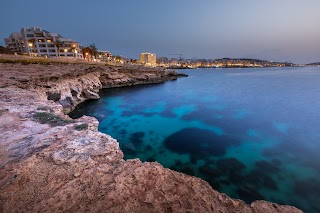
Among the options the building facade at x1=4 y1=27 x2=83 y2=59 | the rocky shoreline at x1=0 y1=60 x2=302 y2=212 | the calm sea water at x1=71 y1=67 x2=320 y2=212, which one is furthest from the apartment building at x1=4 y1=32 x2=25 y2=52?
the rocky shoreline at x1=0 y1=60 x2=302 y2=212

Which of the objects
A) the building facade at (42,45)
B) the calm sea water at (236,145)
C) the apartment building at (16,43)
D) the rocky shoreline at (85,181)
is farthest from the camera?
the apartment building at (16,43)

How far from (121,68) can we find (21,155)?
41.0 metres

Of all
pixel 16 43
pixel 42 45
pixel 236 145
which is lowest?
pixel 236 145

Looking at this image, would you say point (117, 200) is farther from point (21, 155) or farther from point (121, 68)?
point (121, 68)

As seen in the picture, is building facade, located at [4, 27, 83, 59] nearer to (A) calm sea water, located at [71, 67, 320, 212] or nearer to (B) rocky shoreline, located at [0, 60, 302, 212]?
(A) calm sea water, located at [71, 67, 320, 212]

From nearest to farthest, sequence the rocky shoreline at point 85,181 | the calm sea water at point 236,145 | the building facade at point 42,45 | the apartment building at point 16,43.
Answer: the rocky shoreline at point 85,181 < the calm sea water at point 236,145 < the building facade at point 42,45 < the apartment building at point 16,43

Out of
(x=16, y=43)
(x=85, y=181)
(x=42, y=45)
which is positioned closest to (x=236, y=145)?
(x=85, y=181)

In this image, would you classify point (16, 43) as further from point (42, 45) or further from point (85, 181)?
point (85, 181)

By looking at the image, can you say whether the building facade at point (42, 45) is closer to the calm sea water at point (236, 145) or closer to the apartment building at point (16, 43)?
the apartment building at point (16, 43)

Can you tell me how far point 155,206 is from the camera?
2.74 meters

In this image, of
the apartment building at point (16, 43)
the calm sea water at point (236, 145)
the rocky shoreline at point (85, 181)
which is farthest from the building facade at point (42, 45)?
the rocky shoreline at point (85, 181)

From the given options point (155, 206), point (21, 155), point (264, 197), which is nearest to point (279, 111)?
point (264, 197)

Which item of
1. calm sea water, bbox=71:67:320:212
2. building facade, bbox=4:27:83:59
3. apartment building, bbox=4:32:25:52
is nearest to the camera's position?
calm sea water, bbox=71:67:320:212

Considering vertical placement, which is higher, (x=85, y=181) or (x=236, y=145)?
(x=85, y=181)
